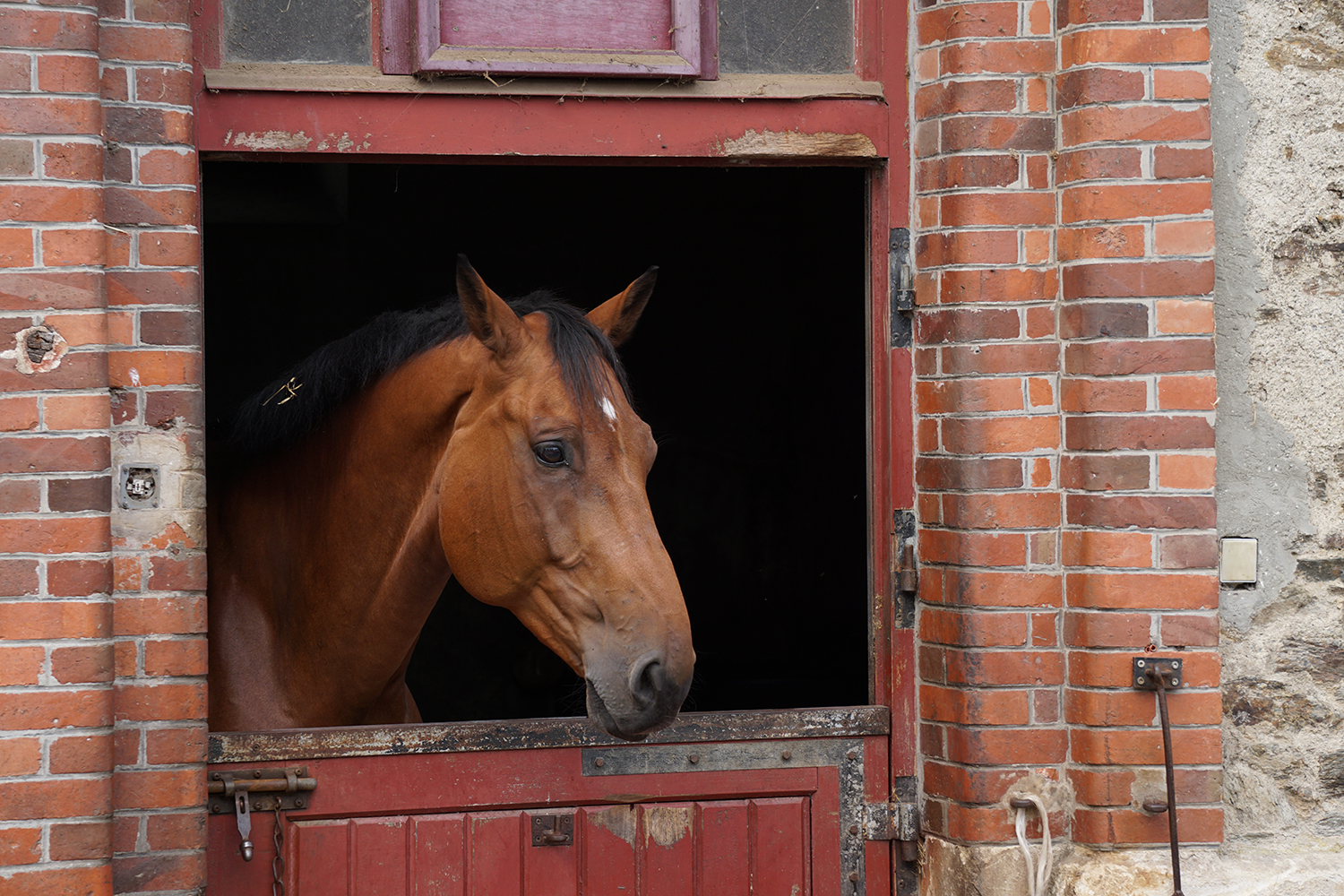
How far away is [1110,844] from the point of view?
2.53m

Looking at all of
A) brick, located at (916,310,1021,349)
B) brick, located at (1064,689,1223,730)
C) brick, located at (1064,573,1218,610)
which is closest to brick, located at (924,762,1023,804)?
brick, located at (1064,689,1223,730)

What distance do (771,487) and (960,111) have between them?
3961 millimetres

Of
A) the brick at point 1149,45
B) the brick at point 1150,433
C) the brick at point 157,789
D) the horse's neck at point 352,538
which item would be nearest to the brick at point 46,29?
the horse's neck at point 352,538

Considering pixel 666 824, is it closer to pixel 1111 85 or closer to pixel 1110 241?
pixel 1110 241

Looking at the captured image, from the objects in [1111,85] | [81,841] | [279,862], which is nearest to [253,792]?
[279,862]

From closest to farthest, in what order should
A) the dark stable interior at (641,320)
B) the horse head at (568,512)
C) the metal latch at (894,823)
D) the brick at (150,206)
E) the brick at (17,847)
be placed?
1. the brick at (17,847)
2. the horse head at (568,512)
3. the brick at (150,206)
4. the metal latch at (894,823)
5. the dark stable interior at (641,320)

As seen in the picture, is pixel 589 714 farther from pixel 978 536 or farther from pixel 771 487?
pixel 771 487

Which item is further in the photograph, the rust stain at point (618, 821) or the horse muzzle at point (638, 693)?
the rust stain at point (618, 821)

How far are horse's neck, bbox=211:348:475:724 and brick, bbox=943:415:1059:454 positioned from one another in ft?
3.93

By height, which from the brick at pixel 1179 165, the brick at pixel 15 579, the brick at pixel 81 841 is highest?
the brick at pixel 1179 165

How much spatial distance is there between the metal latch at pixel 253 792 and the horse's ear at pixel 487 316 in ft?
3.60

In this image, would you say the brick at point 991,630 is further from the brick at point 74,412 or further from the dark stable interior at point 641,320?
the dark stable interior at point 641,320

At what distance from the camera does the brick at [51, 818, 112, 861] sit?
6.91 feet

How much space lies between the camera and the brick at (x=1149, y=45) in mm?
2545
